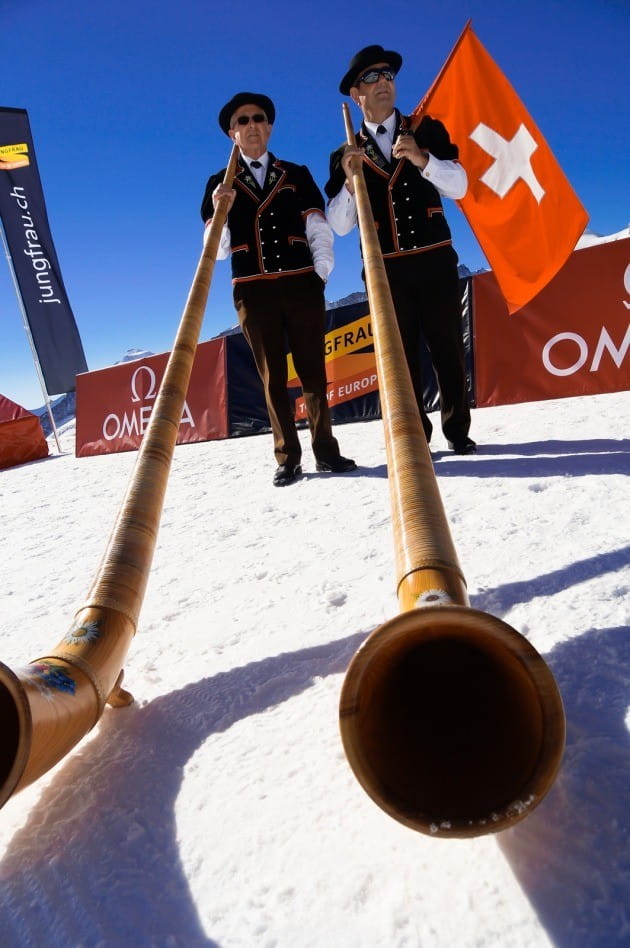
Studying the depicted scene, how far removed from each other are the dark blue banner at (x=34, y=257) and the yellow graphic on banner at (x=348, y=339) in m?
6.42

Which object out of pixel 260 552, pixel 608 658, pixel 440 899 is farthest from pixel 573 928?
pixel 260 552

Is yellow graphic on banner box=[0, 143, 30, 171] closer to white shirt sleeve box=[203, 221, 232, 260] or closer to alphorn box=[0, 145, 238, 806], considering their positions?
white shirt sleeve box=[203, 221, 232, 260]

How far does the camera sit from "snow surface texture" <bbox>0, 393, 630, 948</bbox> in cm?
70

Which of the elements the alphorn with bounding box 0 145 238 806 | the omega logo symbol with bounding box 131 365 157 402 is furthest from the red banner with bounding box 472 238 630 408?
the alphorn with bounding box 0 145 238 806

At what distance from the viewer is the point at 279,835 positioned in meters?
0.83

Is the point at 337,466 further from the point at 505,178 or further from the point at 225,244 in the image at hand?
the point at 505,178

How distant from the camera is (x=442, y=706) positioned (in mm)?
840

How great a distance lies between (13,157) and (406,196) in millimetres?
10084

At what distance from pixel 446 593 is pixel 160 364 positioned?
6.73m

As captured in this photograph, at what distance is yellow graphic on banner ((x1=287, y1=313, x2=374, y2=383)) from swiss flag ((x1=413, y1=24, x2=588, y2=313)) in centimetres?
209

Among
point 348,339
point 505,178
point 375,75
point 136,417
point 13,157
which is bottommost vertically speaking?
point 136,417

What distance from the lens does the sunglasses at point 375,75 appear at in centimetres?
290

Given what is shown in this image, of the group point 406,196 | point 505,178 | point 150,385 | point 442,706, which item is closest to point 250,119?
point 406,196

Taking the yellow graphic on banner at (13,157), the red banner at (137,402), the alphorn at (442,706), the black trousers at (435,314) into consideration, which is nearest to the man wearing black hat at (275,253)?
the black trousers at (435,314)
